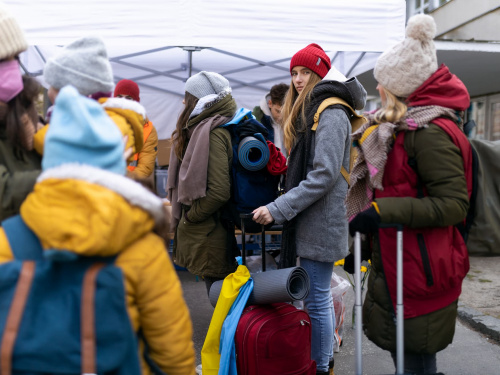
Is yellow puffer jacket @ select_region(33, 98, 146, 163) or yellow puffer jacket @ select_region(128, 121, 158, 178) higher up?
yellow puffer jacket @ select_region(33, 98, 146, 163)

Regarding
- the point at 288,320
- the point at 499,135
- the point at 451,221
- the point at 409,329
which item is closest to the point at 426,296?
the point at 409,329

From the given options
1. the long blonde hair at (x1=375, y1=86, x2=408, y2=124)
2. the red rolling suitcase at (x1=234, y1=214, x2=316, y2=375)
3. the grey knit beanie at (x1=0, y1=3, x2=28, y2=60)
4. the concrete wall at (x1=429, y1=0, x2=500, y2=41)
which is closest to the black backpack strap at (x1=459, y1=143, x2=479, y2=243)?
the long blonde hair at (x1=375, y1=86, x2=408, y2=124)

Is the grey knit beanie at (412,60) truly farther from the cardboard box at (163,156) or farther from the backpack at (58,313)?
the cardboard box at (163,156)

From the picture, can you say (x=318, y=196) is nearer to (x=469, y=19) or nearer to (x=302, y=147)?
(x=302, y=147)

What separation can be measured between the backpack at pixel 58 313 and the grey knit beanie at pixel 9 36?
755 mm

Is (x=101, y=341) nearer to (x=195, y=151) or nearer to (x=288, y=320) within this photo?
(x=288, y=320)

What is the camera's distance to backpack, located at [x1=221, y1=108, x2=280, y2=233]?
3.09 m

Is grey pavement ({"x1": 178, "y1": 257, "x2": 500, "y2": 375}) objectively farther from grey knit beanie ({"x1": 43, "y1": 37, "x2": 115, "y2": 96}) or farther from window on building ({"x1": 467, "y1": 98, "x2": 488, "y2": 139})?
window on building ({"x1": 467, "y1": 98, "x2": 488, "y2": 139})

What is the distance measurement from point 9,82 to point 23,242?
0.66 meters

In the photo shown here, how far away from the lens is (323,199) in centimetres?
282

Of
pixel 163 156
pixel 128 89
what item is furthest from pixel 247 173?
pixel 163 156

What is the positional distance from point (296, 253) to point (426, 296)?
96 cm

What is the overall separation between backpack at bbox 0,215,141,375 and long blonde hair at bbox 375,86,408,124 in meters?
1.34

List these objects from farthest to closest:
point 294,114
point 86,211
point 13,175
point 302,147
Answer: point 294,114 → point 302,147 → point 13,175 → point 86,211
